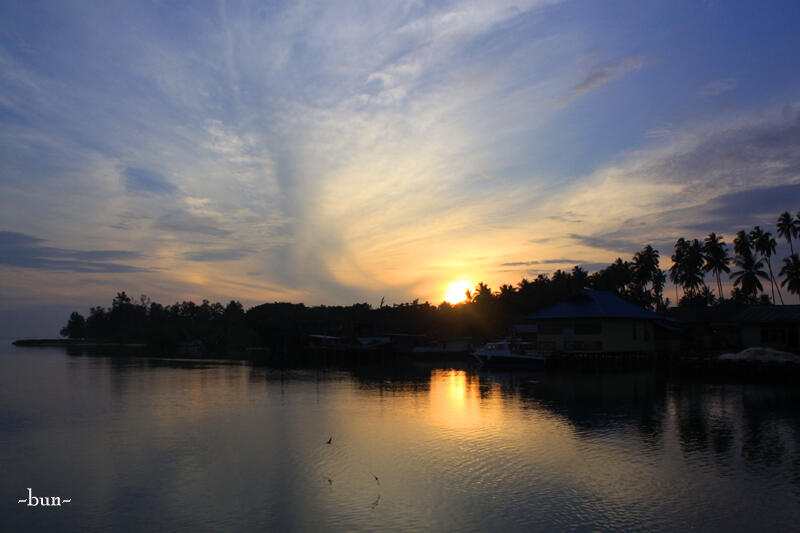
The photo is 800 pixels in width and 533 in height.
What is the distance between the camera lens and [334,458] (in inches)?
728

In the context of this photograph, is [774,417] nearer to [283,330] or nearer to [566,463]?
[566,463]

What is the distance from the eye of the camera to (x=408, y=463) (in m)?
17.8

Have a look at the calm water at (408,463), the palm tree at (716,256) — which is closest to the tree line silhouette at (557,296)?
the palm tree at (716,256)

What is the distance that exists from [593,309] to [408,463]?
1566 inches

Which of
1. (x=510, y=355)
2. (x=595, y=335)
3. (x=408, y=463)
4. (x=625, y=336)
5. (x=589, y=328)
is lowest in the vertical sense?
(x=408, y=463)

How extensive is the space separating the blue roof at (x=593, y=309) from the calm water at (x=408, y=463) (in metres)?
18.7

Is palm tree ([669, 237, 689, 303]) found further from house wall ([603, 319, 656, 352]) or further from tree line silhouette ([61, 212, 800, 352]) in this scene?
house wall ([603, 319, 656, 352])

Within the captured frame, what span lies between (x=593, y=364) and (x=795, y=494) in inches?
1458

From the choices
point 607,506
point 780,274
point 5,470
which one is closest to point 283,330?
point 780,274

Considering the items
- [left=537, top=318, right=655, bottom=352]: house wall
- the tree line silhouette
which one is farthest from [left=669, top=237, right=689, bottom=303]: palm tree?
[left=537, top=318, right=655, bottom=352]: house wall

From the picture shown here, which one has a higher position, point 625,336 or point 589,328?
point 589,328

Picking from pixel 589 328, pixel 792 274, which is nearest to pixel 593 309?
pixel 589 328

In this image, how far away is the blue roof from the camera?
52.4 m

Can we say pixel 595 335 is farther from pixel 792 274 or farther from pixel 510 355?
pixel 792 274
